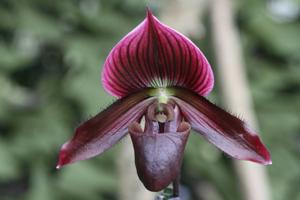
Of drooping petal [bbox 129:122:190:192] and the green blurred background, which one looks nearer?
drooping petal [bbox 129:122:190:192]

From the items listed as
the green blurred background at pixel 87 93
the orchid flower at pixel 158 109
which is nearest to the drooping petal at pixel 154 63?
the orchid flower at pixel 158 109

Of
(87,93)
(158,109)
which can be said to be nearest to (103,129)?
(158,109)

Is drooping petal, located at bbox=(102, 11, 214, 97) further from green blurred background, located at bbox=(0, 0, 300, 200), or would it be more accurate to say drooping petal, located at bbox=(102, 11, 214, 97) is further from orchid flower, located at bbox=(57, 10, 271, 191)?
green blurred background, located at bbox=(0, 0, 300, 200)

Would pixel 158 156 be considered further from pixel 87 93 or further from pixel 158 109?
pixel 87 93

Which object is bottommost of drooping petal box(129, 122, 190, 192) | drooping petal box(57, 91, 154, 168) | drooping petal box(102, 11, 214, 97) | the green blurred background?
drooping petal box(129, 122, 190, 192)

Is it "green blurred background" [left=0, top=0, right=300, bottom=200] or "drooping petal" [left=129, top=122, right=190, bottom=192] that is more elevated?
"green blurred background" [left=0, top=0, right=300, bottom=200]

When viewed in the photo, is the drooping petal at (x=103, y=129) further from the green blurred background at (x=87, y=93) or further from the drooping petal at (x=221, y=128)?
the green blurred background at (x=87, y=93)

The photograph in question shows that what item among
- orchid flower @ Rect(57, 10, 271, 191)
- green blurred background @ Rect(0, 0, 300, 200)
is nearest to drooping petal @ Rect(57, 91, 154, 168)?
orchid flower @ Rect(57, 10, 271, 191)
